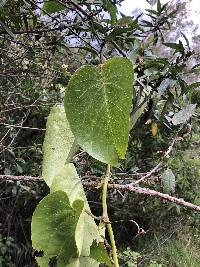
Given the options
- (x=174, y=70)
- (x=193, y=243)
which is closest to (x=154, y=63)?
(x=174, y=70)

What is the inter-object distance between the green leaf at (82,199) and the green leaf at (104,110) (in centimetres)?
3

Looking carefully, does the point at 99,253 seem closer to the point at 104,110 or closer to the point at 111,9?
the point at 104,110

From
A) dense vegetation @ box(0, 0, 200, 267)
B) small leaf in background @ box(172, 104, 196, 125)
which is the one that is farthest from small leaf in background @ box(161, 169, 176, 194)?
dense vegetation @ box(0, 0, 200, 267)

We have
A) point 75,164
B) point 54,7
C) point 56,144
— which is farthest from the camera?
point 75,164

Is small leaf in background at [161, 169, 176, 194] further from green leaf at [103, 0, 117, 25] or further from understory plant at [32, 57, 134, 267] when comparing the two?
understory plant at [32, 57, 134, 267]

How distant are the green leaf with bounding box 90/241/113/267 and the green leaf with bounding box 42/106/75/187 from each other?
8cm

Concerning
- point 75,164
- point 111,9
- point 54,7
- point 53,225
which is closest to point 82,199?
point 53,225

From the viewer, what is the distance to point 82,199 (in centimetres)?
36

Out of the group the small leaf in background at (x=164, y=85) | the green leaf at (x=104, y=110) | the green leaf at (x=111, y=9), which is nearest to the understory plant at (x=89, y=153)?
the green leaf at (x=104, y=110)

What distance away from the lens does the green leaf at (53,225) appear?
337 millimetres

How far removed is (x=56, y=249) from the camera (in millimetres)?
335

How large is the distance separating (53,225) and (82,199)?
33 millimetres

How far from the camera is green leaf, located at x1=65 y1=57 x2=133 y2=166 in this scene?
0.36 m

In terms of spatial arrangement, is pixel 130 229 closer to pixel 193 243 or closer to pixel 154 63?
pixel 193 243
